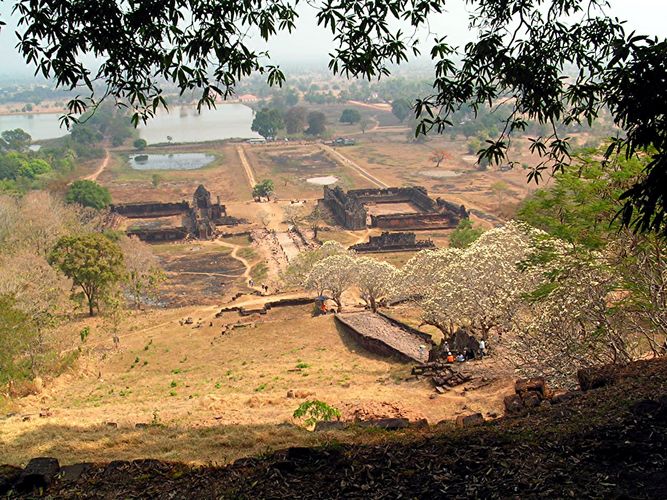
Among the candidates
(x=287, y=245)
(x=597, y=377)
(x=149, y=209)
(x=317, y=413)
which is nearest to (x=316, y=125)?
(x=149, y=209)

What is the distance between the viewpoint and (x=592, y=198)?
533 inches

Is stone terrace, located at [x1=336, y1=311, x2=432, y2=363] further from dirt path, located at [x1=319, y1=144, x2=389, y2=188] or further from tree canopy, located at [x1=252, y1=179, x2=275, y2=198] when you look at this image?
dirt path, located at [x1=319, y1=144, x2=389, y2=188]

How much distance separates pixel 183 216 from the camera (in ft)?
189

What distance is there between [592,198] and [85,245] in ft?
73.1

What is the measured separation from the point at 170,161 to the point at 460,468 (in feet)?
294

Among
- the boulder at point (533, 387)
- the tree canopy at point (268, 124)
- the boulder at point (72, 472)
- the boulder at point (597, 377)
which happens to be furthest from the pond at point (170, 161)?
the boulder at point (72, 472)

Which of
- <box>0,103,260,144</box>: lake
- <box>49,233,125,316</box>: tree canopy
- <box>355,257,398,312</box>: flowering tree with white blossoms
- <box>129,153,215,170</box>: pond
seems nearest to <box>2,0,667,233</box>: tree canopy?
<box>355,257,398,312</box>: flowering tree with white blossoms

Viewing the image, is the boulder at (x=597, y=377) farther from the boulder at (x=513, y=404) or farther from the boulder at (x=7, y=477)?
the boulder at (x=7, y=477)

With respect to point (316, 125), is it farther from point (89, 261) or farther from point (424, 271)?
point (424, 271)

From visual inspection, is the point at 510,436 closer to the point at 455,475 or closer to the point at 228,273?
the point at 455,475

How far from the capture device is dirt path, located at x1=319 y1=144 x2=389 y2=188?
70062 mm

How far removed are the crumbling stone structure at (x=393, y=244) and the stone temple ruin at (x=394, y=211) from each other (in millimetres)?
5720

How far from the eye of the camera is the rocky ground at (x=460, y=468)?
217 inches

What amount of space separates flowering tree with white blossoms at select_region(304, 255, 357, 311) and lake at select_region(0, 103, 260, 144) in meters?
87.8
